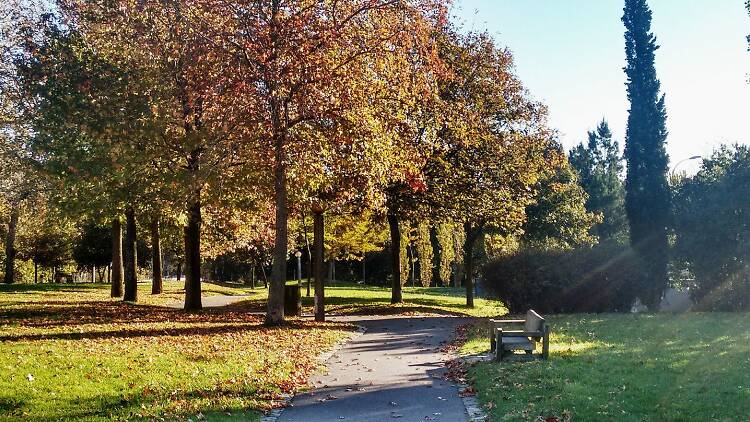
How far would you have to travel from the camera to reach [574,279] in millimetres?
23047

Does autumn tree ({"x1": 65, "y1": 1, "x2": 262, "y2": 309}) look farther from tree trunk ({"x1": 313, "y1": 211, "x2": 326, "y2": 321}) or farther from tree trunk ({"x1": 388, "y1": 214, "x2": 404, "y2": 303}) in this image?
tree trunk ({"x1": 388, "y1": 214, "x2": 404, "y2": 303})

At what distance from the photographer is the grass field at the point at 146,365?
8.11 meters

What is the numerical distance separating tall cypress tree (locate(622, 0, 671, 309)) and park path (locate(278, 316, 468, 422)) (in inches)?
506

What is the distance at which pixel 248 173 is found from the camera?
60.3 ft

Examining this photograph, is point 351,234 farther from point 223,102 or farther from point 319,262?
point 223,102

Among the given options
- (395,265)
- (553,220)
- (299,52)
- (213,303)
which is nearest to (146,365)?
(299,52)

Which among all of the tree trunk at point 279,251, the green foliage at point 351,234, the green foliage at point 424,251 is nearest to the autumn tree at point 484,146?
the green foliage at point 351,234

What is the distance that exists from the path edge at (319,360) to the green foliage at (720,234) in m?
12.4

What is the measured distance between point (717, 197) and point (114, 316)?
66.3ft

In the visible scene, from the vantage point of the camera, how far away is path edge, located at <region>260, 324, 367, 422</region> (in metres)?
8.42

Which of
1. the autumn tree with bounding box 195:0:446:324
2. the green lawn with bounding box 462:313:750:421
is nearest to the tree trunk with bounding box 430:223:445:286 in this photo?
the autumn tree with bounding box 195:0:446:324

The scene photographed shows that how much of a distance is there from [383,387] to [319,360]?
10.5 feet

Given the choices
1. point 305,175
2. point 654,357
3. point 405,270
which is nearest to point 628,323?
point 654,357

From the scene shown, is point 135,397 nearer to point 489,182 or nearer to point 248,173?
point 248,173
